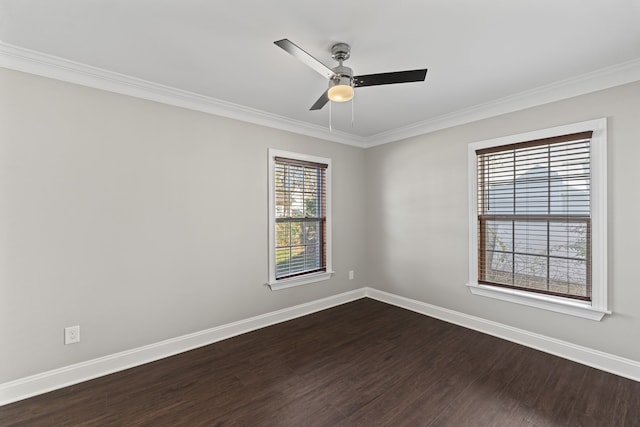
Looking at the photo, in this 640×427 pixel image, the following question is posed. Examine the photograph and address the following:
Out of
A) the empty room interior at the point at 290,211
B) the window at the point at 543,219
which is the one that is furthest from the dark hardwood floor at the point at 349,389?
the window at the point at 543,219

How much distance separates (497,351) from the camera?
2.83 metres

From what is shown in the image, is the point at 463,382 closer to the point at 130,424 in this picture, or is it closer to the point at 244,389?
the point at 244,389

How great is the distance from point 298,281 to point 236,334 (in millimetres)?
969

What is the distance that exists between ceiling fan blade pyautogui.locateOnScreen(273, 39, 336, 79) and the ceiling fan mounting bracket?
0.67 ft

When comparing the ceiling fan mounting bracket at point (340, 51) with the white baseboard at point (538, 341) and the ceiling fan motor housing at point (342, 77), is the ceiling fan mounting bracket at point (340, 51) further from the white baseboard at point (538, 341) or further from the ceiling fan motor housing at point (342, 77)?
the white baseboard at point (538, 341)

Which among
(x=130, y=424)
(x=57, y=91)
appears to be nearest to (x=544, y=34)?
(x=57, y=91)

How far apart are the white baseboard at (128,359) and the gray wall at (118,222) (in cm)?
6

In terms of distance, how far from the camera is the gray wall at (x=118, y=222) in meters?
2.15

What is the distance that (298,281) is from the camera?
3750mm

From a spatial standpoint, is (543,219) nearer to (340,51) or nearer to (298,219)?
(340,51)

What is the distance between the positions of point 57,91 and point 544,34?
3.65 m

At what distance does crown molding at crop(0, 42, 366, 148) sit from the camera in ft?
6.97

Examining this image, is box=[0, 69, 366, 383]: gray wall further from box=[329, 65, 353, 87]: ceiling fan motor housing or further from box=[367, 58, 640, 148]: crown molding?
box=[367, 58, 640, 148]: crown molding

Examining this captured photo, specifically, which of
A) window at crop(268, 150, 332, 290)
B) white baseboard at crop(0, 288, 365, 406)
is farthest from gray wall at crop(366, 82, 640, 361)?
white baseboard at crop(0, 288, 365, 406)
